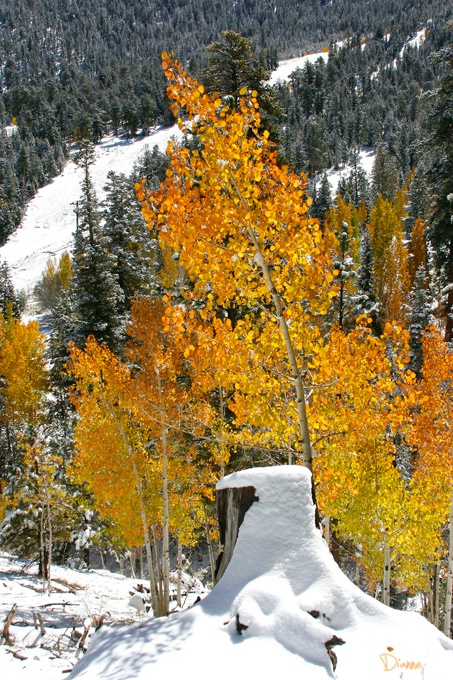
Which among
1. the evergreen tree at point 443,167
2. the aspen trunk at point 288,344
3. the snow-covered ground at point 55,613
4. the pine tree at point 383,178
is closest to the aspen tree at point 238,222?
the aspen trunk at point 288,344

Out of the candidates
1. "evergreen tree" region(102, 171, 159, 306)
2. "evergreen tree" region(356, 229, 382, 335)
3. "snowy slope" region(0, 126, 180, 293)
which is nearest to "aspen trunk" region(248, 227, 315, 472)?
"evergreen tree" region(356, 229, 382, 335)

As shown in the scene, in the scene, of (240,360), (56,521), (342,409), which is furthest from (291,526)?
(56,521)

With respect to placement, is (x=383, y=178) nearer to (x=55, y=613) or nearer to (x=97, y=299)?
(x=97, y=299)

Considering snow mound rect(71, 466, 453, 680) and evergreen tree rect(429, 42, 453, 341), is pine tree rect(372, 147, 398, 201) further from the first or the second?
snow mound rect(71, 466, 453, 680)

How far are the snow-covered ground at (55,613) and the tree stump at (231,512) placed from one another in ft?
3.28

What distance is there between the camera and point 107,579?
21.1 m

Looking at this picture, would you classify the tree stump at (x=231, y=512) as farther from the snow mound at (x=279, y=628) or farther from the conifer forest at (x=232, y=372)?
the conifer forest at (x=232, y=372)

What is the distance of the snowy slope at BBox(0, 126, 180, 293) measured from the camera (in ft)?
279

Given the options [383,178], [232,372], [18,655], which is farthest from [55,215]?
[232,372]

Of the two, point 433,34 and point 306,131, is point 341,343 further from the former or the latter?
point 433,34

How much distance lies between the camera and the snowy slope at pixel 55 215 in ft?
279

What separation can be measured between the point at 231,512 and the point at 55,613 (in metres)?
10.8

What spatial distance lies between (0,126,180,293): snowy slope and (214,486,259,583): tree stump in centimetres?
6844

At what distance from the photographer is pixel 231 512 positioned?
165 inches
